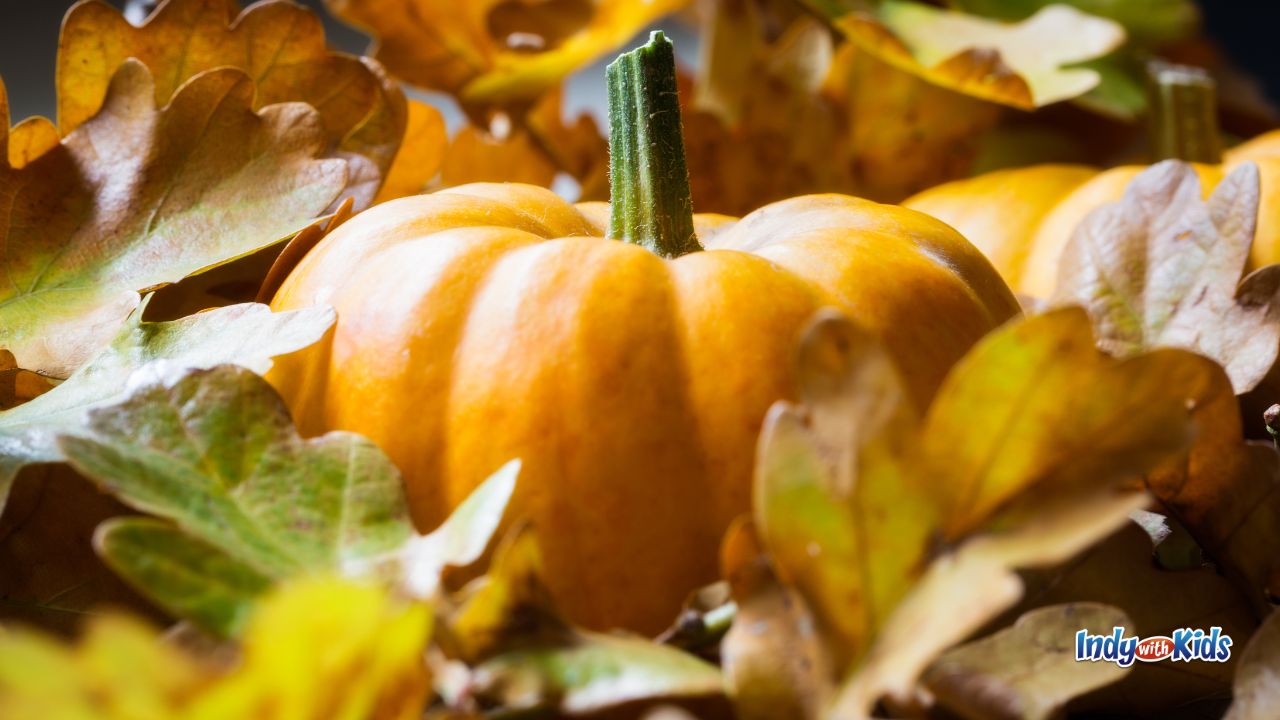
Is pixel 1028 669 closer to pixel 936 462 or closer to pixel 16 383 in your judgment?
pixel 936 462

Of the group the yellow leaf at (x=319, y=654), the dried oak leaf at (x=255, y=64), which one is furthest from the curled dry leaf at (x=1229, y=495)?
the dried oak leaf at (x=255, y=64)

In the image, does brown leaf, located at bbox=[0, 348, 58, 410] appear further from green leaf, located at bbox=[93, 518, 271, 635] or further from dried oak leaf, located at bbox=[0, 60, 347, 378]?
green leaf, located at bbox=[93, 518, 271, 635]

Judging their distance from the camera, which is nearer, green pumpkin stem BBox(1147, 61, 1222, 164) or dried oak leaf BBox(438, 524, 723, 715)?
dried oak leaf BBox(438, 524, 723, 715)

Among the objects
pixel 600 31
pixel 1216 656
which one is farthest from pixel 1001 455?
pixel 600 31

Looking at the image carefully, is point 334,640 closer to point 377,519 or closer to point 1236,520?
point 377,519

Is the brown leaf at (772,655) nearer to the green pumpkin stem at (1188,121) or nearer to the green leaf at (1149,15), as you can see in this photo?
the green pumpkin stem at (1188,121)

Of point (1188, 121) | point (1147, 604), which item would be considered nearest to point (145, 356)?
point (1147, 604)

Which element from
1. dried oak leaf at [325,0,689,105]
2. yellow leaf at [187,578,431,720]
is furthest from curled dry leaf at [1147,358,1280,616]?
dried oak leaf at [325,0,689,105]
